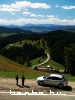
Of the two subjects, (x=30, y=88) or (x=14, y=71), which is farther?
(x=14, y=71)

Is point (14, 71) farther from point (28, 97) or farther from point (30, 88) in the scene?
point (28, 97)

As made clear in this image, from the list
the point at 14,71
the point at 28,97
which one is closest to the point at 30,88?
the point at 28,97

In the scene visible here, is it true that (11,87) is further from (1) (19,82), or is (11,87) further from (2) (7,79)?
(2) (7,79)

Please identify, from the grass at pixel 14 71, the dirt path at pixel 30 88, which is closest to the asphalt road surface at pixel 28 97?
the dirt path at pixel 30 88

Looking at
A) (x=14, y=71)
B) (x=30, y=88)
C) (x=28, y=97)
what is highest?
(x=28, y=97)

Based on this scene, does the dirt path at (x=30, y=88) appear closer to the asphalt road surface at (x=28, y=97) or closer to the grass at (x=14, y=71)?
the asphalt road surface at (x=28, y=97)

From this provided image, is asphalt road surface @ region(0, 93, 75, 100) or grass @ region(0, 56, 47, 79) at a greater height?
asphalt road surface @ region(0, 93, 75, 100)

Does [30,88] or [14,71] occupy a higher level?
[30,88]

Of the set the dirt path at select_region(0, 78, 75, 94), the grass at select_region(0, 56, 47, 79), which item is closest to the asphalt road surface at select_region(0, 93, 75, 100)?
the dirt path at select_region(0, 78, 75, 94)

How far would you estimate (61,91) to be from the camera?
31172mm

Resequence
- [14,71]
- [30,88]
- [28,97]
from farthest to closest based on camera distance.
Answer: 1. [14,71]
2. [30,88]
3. [28,97]

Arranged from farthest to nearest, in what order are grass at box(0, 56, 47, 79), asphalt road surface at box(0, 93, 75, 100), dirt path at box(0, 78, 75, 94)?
grass at box(0, 56, 47, 79) → dirt path at box(0, 78, 75, 94) → asphalt road surface at box(0, 93, 75, 100)

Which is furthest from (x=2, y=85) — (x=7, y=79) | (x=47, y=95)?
(x=47, y=95)

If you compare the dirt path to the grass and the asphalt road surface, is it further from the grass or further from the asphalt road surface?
the grass
